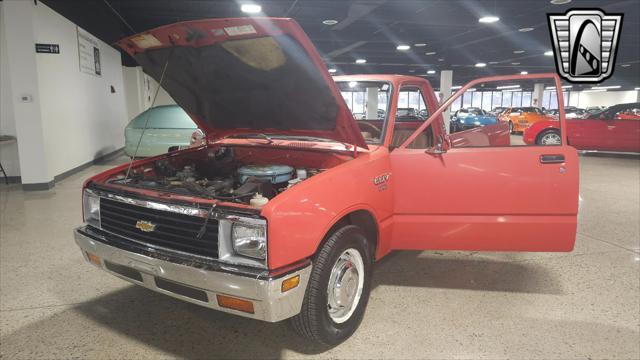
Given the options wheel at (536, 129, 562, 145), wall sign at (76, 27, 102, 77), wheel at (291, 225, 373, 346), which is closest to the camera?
wheel at (291, 225, 373, 346)

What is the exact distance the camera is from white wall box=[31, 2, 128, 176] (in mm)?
7351

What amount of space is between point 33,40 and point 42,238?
4.03 metres

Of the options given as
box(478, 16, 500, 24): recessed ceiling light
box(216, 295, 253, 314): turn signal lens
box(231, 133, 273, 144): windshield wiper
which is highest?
box(478, 16, 500, 24): recessed ceiling light

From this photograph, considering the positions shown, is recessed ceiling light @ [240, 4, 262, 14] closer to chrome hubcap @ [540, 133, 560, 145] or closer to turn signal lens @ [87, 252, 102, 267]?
turn signal lens @ [87, 252, 102, 267]

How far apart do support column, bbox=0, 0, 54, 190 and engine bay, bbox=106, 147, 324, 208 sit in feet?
17.1

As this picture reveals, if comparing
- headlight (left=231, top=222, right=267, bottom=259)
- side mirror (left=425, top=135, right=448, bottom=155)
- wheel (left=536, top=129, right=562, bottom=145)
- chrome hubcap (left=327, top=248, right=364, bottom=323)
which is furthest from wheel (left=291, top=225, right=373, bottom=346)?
wheel (left=536, top=129, right=562, bottom=145)

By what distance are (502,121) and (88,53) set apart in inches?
359

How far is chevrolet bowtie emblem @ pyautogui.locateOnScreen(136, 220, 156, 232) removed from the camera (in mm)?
2332

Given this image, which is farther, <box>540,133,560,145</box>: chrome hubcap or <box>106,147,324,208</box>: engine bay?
<box>540,133,560,145</box>: chrome hubcap

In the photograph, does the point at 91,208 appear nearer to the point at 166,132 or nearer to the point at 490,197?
the point at 490,197

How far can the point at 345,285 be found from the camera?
8.47 feet

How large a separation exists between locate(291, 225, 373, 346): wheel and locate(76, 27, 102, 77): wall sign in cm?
896

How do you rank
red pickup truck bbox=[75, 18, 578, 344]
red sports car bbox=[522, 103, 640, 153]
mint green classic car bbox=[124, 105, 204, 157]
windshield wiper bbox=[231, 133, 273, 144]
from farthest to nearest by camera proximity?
red sports car bbox=[522, 103, 640, 153] → mint green classic car bbox=[124, 105, 204, 157] → windshield wiper bbox=[231, 133, 273, 144] → red pickup truck bbox=[75, 18, 578, 344]

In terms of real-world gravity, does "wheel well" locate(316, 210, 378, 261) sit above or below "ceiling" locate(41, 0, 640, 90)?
below
